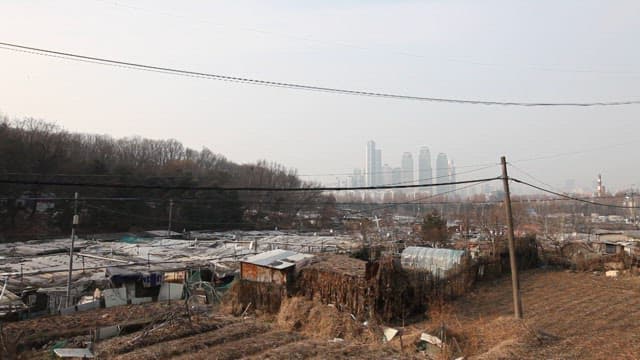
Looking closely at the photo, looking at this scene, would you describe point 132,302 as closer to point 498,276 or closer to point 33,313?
point 33,313

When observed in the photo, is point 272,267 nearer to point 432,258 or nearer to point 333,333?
point 333,333

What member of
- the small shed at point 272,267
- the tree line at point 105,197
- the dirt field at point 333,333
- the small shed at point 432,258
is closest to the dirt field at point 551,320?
the dirt field at point 333,333

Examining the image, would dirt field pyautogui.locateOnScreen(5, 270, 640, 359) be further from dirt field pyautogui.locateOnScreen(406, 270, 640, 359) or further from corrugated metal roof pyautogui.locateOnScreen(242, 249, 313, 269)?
corrugated metal roof pyautogui.locateOnScreen(242, 249, 313, 269)

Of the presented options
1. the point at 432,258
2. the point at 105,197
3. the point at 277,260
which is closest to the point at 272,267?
the point at 277,260

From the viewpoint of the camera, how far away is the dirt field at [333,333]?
845cm

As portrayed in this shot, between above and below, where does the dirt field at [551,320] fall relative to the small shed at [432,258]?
below

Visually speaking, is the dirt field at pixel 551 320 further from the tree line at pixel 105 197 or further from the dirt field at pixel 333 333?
the tree line at pixel 105 197

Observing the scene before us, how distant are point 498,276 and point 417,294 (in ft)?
26.6

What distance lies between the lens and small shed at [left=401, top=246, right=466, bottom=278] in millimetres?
18467

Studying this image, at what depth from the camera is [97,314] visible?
40.1ft

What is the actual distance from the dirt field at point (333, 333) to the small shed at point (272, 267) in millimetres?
1651

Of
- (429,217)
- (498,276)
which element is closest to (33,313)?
(498,276)

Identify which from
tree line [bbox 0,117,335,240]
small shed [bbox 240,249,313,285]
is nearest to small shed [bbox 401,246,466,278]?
small shed [bbox 240,249,313,285]

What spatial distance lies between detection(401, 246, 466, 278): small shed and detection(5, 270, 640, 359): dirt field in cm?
454
